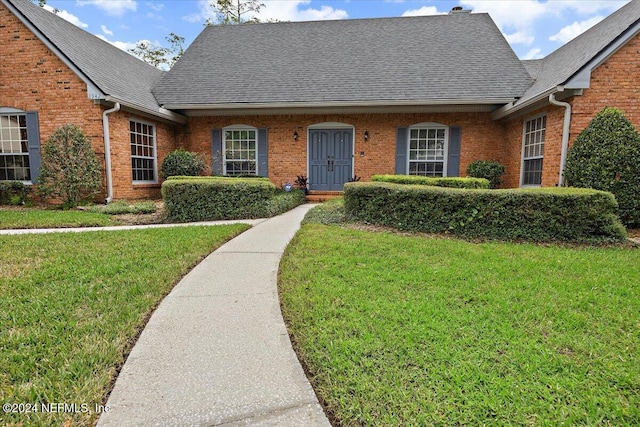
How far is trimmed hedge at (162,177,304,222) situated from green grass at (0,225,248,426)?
2.16m

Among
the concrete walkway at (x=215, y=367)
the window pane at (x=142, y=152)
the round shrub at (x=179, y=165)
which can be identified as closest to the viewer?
the concrete walkway at (x=215, y=367)

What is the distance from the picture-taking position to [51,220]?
7031mm

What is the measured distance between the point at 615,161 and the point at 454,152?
15.5 feet

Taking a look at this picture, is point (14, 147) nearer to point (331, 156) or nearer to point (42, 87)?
point (42, 87)

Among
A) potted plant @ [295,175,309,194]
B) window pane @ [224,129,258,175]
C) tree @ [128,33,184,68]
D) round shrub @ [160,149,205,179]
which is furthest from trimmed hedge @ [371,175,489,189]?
tree @ [128,33,184,68]

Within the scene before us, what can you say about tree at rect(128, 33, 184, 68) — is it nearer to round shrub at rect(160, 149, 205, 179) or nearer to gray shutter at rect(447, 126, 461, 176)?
round shrub at rect(160, 149, 205, 179)

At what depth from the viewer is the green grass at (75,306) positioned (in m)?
1.97

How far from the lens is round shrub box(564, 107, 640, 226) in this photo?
7.05m

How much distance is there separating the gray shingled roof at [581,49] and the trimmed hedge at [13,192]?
45.2ft

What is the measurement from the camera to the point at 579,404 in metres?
1.89

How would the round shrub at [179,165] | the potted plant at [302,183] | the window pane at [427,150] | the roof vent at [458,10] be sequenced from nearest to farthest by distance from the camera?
the round shrub at [179,165]
the window pane at [427,150]
the potted plant at [302,183]
the roof vent at [458,10]

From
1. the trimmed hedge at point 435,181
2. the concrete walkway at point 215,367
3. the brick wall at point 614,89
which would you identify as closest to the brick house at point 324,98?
the brick wall at point 614,89

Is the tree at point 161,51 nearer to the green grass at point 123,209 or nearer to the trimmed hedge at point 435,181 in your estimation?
the green grass at point 123,209

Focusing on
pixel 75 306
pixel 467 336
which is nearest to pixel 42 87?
pixel 75 306
